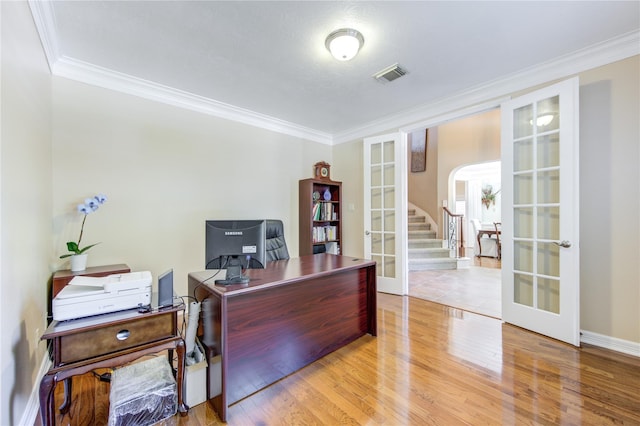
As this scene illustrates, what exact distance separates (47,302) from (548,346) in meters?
4.14

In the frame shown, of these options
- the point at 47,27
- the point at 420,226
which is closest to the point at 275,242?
the point at 47,27

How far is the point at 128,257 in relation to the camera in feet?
8.82

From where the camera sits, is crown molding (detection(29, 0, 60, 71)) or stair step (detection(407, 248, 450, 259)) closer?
crown molding (detection(29, 0, 60, 71))

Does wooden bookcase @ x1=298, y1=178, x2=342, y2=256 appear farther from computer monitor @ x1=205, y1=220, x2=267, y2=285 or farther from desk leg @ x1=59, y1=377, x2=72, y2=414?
desk leg @ x1=59, y1=377, x2=72, y2=414

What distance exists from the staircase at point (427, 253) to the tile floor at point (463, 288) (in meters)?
0.22

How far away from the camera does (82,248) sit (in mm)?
2465

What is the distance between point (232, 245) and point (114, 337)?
0.74 metres

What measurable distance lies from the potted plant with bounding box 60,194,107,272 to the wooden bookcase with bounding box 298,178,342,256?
2448 mm

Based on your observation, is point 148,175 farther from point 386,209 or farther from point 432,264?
point 432,264

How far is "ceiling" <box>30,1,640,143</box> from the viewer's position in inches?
72.4

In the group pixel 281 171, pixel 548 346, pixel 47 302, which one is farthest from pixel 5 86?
pixel 548 346

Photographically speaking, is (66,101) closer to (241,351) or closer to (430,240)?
(241,351)

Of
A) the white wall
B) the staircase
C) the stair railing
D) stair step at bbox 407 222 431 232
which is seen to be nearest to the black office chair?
the white wall

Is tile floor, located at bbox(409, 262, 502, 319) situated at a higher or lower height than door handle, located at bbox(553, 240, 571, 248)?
lower
